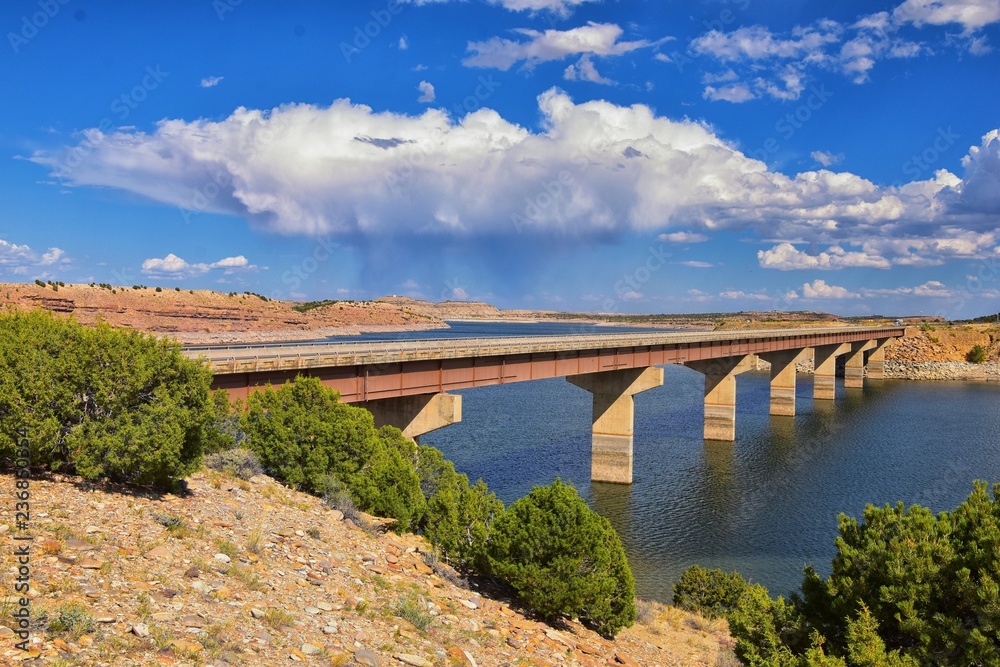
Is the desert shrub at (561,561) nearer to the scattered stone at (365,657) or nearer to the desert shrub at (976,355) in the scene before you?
the scattered stone at (365,657)

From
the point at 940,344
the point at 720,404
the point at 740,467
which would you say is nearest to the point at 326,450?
the point at 740,467

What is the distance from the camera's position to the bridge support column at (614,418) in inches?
1620

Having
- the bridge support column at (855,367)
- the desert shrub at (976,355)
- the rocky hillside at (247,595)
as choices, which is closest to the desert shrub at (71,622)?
the rocky hillside at (247,595)

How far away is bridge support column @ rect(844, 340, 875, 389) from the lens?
333ft

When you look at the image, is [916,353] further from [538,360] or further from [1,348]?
[1,348]

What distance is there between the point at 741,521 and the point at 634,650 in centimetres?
2072

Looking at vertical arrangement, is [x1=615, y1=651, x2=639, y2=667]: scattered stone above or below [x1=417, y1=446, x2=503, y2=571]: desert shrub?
below

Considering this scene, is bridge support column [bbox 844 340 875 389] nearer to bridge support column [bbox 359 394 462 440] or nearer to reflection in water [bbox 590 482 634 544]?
reflection in water [bbox 590 482 634 544]

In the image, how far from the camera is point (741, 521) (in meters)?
33.8

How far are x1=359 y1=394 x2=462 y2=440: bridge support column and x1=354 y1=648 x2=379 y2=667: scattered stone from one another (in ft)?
65.0

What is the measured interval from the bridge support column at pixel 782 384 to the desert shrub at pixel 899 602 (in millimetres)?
60732

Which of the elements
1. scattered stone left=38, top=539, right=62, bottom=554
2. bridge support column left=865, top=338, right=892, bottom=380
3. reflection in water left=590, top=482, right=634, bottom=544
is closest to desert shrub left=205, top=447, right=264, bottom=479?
scattered stone left=38, top=539, right=62, bottom=554

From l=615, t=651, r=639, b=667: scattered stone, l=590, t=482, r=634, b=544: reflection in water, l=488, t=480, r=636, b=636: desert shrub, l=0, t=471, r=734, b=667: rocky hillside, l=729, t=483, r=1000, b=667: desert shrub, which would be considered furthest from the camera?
l=590, t=482, r=634, b=544: reflection in water

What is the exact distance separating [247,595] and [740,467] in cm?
4119
